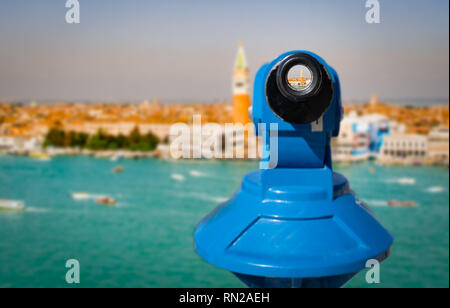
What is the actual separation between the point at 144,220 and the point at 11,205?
6.87m

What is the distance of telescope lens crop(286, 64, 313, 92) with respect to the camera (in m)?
0.67

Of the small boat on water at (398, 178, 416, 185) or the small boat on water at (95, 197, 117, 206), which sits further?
the small boat on water at (398, 178, 416, 185)

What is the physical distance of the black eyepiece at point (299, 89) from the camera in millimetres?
660

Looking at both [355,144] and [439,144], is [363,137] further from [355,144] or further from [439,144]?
[439,144]

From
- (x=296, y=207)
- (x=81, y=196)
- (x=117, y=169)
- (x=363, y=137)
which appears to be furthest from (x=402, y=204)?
(x=296, y=207)

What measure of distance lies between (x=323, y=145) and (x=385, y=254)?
232mm

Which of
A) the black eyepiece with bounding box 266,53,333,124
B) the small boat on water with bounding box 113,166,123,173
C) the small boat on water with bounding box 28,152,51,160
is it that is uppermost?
the black eyepiece with bounding box 266,53,333,124

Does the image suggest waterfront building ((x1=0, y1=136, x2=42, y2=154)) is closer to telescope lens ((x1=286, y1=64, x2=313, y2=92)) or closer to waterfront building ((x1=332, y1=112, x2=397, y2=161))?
waterfront building ((x1=332, y1=112, x2=397, y2=161))

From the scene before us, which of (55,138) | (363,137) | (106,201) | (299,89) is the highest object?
(299,89)

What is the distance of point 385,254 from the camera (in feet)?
2.50

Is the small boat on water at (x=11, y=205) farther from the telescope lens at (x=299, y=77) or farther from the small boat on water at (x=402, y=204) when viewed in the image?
the telescope lens at (x=299, y=77)

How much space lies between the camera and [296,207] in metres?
0.72

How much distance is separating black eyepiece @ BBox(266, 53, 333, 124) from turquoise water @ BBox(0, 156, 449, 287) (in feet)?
41.5

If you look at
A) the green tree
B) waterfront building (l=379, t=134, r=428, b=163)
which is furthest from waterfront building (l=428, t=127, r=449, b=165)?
the green tree
